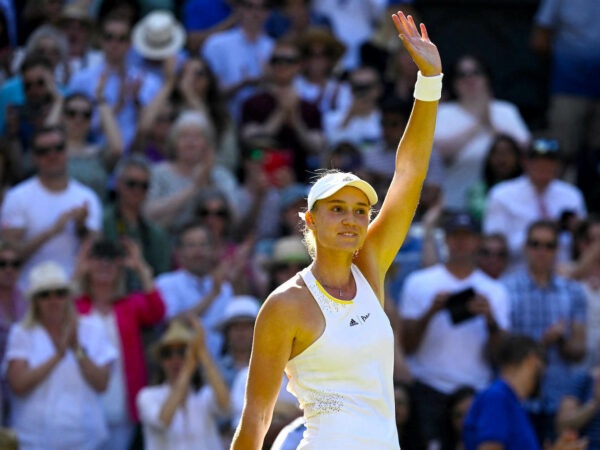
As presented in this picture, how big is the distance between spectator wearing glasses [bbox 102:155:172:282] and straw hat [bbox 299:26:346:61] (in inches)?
111

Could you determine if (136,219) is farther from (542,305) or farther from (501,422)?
(501,422)

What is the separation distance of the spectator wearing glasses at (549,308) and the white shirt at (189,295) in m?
2.05

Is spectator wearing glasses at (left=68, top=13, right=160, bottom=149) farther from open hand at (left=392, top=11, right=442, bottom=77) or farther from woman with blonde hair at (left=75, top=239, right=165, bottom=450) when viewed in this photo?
open hand at (left=392, top=11, right=442, bottom=77)

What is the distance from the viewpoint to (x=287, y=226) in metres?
11.0

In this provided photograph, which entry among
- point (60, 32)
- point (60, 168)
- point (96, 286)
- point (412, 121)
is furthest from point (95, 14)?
point (412, 121)

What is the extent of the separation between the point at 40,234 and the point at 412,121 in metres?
4.99

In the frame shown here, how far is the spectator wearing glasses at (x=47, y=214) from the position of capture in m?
10.2

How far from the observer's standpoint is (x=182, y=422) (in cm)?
928

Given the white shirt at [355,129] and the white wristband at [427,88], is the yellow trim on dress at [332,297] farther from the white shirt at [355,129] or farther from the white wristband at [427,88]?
the white shirt at [355,129]

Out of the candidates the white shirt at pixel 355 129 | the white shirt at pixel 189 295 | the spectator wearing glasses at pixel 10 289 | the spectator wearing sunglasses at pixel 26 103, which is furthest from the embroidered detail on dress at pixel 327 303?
the white shirt at pixel 355 129

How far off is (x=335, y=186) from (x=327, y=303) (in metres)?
0.41

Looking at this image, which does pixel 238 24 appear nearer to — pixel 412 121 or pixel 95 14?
pixel 95 14

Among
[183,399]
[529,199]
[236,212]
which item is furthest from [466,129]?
[183,399]

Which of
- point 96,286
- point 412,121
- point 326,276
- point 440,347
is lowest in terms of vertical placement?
point 440,347
